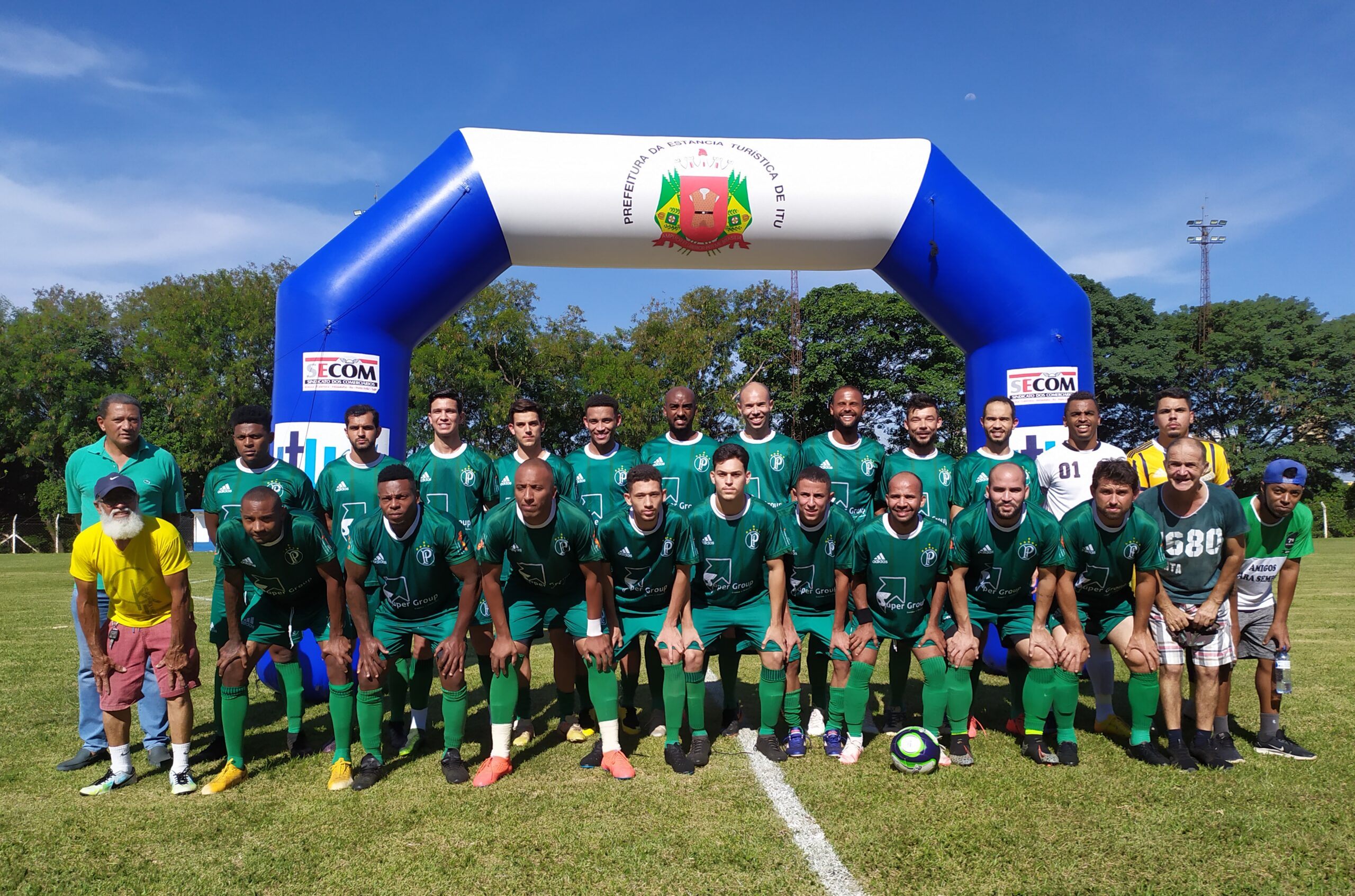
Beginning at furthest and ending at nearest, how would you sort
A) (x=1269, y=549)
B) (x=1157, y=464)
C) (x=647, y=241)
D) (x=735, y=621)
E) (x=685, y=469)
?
1. (x=647, y=241)
2. (x=685, y=469)
3. (x=1157, y=464)
4. (x=735, y=621)
5. (x=1269, y=549)

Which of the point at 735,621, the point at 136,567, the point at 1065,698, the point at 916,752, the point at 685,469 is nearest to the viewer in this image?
the point at 136,567

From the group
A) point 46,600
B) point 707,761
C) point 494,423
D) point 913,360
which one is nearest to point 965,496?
point 707,761

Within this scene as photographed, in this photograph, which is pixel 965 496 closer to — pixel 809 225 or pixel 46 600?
pixel 809 225

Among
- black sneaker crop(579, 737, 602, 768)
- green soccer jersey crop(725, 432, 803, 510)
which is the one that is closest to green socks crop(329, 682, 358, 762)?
black sneaker crop(579, 737, 602, 768)

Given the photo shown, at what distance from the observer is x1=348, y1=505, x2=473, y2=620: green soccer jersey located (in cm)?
466

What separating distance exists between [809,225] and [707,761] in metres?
4.61

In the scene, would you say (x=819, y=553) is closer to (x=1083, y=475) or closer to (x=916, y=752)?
(x=916, y=752)

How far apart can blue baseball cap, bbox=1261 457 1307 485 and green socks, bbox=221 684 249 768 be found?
5.99 m

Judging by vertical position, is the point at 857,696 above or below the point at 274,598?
below

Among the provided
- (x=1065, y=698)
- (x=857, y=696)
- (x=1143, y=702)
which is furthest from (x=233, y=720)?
(x=1143, y=702)

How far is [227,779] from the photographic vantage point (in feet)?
14.9

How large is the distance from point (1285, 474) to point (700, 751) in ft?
12.4

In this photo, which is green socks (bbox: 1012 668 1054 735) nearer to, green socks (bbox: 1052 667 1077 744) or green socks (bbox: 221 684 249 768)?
green socks (bbox: 1052 667 1077 744)

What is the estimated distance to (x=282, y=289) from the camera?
6875 millimetres
